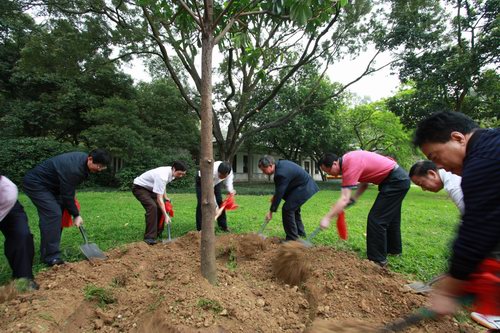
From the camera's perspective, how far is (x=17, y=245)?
297 centimetres

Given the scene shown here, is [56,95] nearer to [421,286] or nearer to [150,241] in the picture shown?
[150,241]

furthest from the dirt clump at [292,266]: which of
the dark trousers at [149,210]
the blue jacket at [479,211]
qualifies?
the dark trousers at [149,210]

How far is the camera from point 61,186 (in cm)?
371

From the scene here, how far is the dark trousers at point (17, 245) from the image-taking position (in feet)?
9.74

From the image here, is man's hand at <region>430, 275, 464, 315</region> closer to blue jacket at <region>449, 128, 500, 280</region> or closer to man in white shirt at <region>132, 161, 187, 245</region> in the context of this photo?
blue jacket at <region>449, 128, 500, 280</region>

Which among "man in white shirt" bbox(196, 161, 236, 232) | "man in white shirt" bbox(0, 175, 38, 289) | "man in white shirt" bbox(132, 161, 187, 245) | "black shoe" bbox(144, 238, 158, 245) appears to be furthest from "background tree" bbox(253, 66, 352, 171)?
"man in white shirt" bbox(0, 175, 38, 289)

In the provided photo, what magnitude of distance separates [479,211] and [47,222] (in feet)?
13.9

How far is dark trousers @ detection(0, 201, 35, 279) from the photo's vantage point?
297 cm

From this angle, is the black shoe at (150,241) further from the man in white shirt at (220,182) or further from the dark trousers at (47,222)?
the dark trousers at (47,222)

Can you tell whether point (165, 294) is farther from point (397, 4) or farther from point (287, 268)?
point (397, 4)

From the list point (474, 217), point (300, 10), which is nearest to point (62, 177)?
point (300, 10)

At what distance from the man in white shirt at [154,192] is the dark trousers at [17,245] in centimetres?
175

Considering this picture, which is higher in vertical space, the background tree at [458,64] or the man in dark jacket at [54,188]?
the background tree at [458,64]

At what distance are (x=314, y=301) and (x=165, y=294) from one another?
1.32 m
